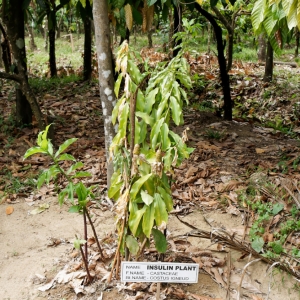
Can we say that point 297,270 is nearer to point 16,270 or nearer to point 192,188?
point 192,188

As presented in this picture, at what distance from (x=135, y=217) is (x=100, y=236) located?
134cm

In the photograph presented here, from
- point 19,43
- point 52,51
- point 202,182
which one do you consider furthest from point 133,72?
point 52,51

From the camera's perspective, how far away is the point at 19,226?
146 inches

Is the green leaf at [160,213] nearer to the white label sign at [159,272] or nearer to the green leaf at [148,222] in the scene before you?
the green leaf at [148,222]

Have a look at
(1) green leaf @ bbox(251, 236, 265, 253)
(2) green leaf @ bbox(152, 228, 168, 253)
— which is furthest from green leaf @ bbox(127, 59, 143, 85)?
(1) green leaf @ bbox(251, 236, 265, 253)

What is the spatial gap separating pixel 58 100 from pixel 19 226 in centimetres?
406

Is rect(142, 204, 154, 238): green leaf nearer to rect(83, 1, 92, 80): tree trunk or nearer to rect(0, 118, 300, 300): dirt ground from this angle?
rect(0, 118, 300, 300): dirt ground

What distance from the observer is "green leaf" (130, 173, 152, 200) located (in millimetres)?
2058

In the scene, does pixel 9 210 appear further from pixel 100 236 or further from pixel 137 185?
pixel 137 185

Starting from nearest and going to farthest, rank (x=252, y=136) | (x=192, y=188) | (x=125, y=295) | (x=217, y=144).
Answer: (x=125, y=295)
(x=192, y=188)
(x=217, y=144)
(x=252, y=136)

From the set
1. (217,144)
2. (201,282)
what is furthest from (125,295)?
(217,144)

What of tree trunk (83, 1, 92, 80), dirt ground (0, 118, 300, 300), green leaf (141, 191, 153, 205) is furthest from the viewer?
tree trunk (83, 1, 92, 80)

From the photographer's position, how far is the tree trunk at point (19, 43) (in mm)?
4809

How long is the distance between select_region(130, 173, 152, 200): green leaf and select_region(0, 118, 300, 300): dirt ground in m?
0.70
